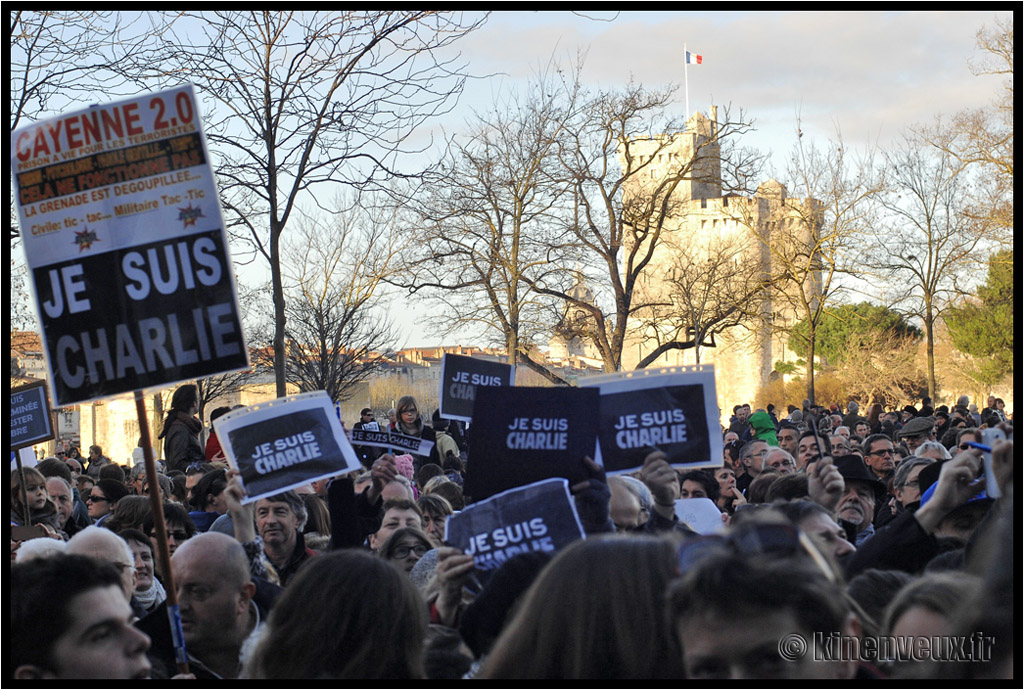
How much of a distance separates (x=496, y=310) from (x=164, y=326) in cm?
1570

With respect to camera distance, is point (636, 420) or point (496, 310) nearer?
point (636, 420)

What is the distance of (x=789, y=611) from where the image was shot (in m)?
2.29

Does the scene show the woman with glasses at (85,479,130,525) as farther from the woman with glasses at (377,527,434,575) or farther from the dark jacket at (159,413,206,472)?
the woman with glasses at (377,527,434,575)

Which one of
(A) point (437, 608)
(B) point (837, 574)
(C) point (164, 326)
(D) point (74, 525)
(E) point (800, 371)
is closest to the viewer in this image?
(B) point (837, 574)

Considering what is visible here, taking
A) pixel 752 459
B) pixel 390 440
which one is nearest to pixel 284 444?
pixel 390 440

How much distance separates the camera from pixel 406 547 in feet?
15.7

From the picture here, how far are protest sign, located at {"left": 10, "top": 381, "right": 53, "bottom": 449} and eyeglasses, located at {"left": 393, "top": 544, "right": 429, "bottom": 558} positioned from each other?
4.46m

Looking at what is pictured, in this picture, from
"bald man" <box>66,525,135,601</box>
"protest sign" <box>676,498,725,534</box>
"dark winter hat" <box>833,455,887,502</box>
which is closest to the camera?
"bald man" <box>66,525,135,601</box>

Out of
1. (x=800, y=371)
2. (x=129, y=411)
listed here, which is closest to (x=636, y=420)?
(x=129, y=411)

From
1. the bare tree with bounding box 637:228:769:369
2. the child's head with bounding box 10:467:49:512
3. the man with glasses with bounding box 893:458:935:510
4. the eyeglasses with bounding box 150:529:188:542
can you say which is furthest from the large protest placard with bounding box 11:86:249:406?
the bare tree with bounding box 637:228:769:369

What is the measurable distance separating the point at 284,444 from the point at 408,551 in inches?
33.0

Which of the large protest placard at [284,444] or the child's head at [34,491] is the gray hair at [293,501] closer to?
the large protest placard at [284,444]

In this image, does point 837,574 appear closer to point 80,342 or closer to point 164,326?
point 164,326

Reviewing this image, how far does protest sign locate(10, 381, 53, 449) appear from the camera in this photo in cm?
827
